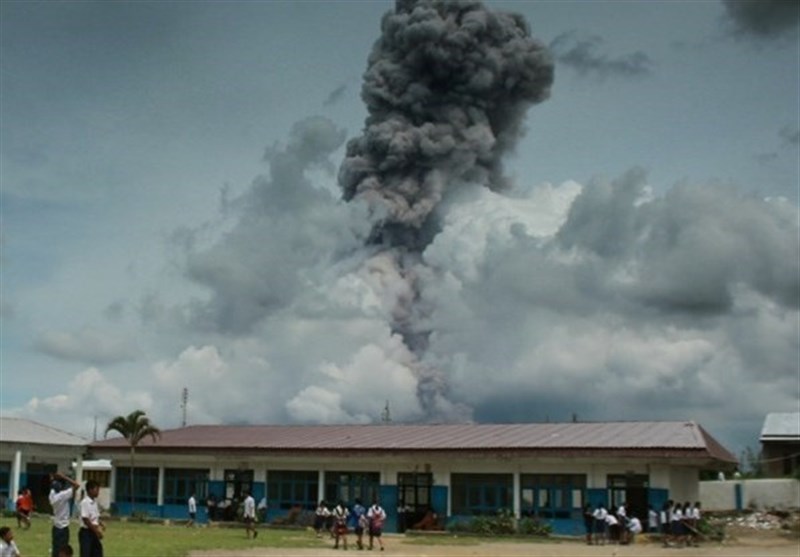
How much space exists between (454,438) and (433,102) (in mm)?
48311

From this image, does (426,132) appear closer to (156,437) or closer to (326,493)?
(156,437)

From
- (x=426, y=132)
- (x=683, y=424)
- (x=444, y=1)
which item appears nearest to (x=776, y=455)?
(x=683, y=424)

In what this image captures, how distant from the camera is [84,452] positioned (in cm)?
4841

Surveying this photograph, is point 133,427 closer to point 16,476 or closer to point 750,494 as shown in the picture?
point 16,476

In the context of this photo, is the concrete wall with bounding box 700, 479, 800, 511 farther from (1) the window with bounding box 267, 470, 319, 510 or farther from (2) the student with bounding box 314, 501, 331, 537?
(2) the student with bounding box 314, 501, 331, 537

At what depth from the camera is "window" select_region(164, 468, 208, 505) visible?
44312 millimetres

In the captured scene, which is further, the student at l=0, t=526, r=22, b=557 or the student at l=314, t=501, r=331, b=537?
the student at l=314, t=501, r=331, b=537

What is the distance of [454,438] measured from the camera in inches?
1564

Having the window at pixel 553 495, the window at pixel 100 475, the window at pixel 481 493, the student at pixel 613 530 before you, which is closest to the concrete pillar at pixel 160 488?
the window at pixel 100 475

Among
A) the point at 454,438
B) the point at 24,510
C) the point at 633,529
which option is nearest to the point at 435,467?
the point at 454,438

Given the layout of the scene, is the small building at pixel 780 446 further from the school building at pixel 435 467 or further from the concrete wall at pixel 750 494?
the school building at pixel 435 467

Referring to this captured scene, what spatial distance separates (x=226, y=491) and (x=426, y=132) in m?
43.9

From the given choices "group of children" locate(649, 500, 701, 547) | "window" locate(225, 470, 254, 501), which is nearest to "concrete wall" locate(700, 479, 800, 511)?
"group of children" locate(649, 500, 701, 547)

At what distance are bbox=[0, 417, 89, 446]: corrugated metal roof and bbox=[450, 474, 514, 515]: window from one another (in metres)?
18.9
